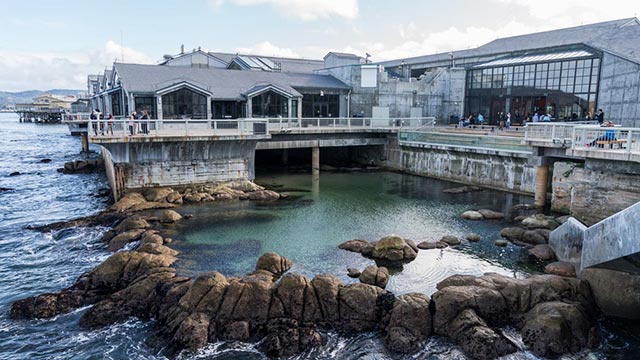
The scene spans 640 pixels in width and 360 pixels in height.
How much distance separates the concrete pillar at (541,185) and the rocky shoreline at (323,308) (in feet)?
36.8

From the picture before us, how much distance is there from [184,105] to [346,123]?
546 inches

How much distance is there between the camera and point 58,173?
43.2m

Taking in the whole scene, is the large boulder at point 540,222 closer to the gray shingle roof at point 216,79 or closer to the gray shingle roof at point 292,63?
the gray shingle roof at point 216,79

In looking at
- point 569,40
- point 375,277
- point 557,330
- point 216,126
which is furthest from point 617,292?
point 569,40

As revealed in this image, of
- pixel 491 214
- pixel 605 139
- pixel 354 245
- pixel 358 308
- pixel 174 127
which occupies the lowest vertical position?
pixel 358 308

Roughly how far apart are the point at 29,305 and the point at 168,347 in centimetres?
551

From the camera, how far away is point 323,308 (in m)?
14.0

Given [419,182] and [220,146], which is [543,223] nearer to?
[419,182]

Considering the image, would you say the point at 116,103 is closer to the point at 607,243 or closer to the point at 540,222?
the point at 540,222

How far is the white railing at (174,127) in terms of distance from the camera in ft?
88.5

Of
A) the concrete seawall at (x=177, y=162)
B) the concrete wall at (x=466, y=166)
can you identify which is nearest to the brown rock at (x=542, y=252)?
the concrete wall at (x=466, y=166)

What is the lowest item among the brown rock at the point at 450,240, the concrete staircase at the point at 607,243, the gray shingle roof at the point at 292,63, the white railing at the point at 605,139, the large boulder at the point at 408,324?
Result: the large boulder at the point at 408,324

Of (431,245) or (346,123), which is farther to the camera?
(346,123)

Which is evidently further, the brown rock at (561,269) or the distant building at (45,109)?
the distant building at (45,109)
